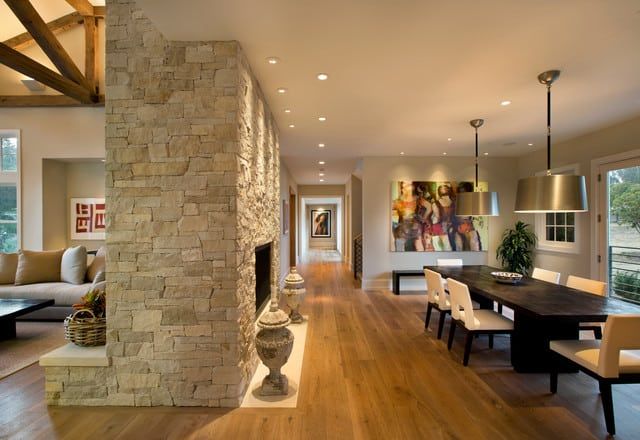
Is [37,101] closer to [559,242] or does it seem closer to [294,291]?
[294,291]

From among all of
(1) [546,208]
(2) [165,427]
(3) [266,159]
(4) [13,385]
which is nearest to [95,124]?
(3) [266,159]

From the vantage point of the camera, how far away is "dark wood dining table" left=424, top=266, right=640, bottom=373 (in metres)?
2.27

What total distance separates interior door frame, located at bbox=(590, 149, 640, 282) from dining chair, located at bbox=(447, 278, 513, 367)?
267cm

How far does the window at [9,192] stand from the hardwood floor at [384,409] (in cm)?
367

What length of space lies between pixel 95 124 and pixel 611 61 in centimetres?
664

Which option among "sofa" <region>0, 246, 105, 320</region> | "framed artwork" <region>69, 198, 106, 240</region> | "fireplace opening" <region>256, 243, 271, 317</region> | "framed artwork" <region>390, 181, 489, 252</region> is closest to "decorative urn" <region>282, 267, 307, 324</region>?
"fireplace opening" <region>256, 243, 271, 317</region>

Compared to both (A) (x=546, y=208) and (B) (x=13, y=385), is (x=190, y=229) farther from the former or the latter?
(A) (x=546, y=208)

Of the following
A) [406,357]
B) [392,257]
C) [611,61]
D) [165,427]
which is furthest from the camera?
[392,257]

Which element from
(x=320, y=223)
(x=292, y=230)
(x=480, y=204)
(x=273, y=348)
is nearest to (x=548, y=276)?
(x=480, y=204)

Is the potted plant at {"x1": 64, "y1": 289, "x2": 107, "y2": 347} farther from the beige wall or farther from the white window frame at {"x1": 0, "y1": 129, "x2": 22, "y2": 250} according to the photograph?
the white window frame at {"x1": 0, "y1": 129, "x2": 22, "y2": 250}

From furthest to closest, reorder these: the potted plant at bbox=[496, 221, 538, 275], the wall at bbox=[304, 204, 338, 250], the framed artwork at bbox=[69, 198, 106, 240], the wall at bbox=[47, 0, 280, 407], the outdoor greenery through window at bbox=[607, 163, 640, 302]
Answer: the wall at bbox=[304, 204, 338, 250]
the potted plant at bbox=[496, 221, 538, 275]
the framed artwork at bbox=[69, 198, 106, 240]
the outdoor greenery through window at bbox=[607, 163, 640, 302]
the wall at bbox=[47, 0, 280, 407]

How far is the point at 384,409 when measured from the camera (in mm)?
2232

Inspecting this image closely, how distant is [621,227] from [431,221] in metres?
2.74

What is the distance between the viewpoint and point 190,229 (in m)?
2.22
